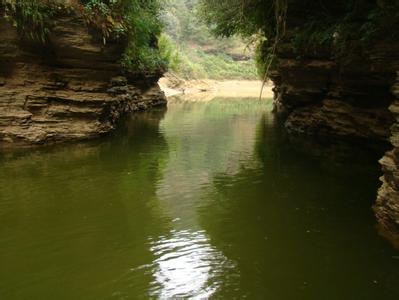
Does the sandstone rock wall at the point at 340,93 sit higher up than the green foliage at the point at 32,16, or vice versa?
the green foliage at the point at 32,16

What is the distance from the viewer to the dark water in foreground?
4848mm

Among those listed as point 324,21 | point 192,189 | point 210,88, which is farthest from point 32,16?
point 210,88

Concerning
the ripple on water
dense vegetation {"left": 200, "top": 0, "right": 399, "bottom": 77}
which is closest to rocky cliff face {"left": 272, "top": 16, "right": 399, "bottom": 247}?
dense vegetation {"left": 200, "top": 0, "right": 399, "bottom": 77}

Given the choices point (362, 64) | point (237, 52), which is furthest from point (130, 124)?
point (237, 52)

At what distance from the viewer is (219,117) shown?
70.2 feet

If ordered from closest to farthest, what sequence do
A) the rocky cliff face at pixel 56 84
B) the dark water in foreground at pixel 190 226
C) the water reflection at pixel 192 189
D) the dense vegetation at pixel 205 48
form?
1. the dark water in foreground at pixel 190 226
2. the water reflection at pixel 192 189
3. the rocky cliff face at pixel 56 84
4. the dense vegetation at pixel 205 48

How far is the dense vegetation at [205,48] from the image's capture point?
56.5m

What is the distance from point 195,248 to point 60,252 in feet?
5.72

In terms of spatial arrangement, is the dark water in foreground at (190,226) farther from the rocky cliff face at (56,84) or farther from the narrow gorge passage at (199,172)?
the rocky cliff face at (56,84)

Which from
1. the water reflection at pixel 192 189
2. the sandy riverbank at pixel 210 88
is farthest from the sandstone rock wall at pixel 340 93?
the sandy riverbank at pixel 210 88

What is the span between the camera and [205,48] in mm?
65625

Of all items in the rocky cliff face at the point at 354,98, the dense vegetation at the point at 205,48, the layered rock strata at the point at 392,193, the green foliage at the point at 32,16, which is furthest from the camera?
the dense vegetation at the point at 205,48

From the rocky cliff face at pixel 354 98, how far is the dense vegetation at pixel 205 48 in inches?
1471

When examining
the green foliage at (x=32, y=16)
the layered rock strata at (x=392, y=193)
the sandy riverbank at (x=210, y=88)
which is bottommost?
the sandy riverbank at (x=210, y=88)
